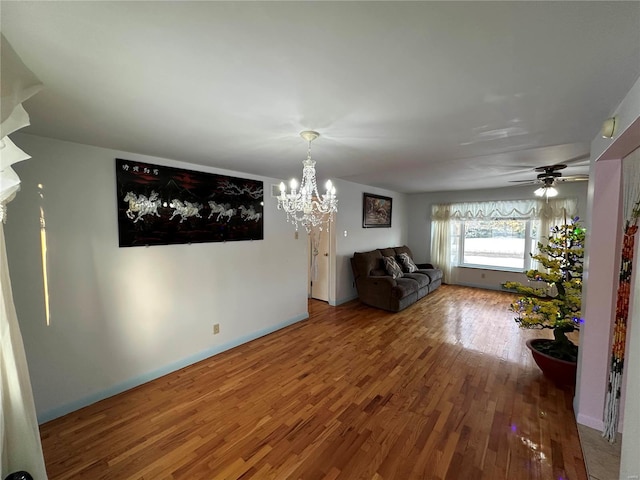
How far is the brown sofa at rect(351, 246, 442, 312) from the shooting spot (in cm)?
441

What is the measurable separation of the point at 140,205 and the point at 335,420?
2.58 metres

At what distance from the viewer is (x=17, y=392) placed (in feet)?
3.36

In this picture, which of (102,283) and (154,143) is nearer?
(154,143)

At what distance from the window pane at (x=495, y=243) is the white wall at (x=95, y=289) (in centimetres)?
577

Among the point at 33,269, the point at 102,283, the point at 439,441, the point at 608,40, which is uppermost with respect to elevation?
the point at 608,40

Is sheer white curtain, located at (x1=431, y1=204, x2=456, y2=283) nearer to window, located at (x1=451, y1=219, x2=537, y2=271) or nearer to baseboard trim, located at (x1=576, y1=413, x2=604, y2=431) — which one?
window, located at (x1=451, y1=219, x2=537, y2=271)

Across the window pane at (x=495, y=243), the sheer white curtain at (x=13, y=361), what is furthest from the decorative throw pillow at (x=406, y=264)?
the sheer white curtain at (x=13, y=361)

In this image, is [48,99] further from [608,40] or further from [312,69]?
[608,40]

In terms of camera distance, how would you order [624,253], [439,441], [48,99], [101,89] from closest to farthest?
1. [101,89]
2. [48,99]
3. [624,253]
4. [439,441]

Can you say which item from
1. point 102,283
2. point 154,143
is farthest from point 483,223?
point 102,283

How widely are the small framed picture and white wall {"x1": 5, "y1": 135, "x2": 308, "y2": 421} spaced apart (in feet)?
9.70

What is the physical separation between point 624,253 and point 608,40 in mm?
1410

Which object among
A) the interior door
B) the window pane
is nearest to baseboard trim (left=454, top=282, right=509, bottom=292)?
the window pane

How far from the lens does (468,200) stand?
6027mm
